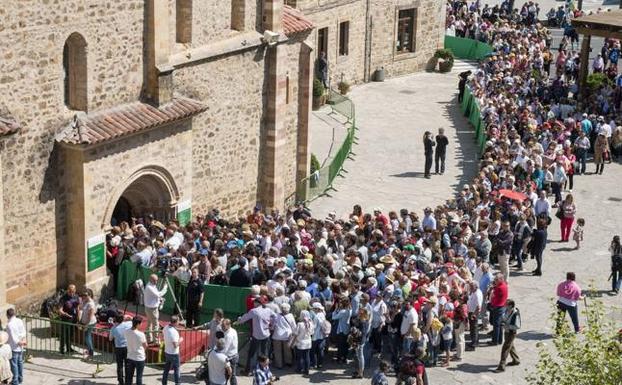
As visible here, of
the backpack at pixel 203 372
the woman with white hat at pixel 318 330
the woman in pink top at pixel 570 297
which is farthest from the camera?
the woman in pink top at pixel 570 297

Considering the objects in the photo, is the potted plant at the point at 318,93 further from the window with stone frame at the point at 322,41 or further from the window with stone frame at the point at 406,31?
the window with stone frame at the point at 406,31

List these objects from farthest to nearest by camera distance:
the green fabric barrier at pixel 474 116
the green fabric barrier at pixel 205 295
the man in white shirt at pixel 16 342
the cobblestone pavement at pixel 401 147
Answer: the green fabric barrier at pixel 474 116, the cobblestone pavement at pixel 401 147, the green fabric barrier at pixel 205 295, the man in white shirt at pixel 16 342

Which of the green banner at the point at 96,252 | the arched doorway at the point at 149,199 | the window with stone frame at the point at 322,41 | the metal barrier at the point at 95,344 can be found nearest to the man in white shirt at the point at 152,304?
the metal barrier at the point at 95,344

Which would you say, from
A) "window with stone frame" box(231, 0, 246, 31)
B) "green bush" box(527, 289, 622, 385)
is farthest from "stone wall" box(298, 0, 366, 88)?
"green bush" box(527, 289, 622, 385)

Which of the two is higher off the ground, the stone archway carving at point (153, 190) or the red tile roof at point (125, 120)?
the red tile roof at point (125, 120)

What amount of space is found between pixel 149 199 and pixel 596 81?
21546 mm

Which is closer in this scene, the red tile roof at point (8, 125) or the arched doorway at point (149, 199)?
the red tile roof at point (8, 125)

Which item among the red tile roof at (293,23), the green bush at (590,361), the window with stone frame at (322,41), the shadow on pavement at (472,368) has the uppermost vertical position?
the red tile roof at (293,23)

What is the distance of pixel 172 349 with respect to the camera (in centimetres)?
2317

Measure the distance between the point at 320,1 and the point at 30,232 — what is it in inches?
845

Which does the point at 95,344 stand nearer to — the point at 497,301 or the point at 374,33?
the point at 497,301

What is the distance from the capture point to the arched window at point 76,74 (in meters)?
26.7

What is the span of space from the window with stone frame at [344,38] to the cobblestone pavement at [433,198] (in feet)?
5.82

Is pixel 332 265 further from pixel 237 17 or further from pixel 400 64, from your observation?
pixel 400 64
